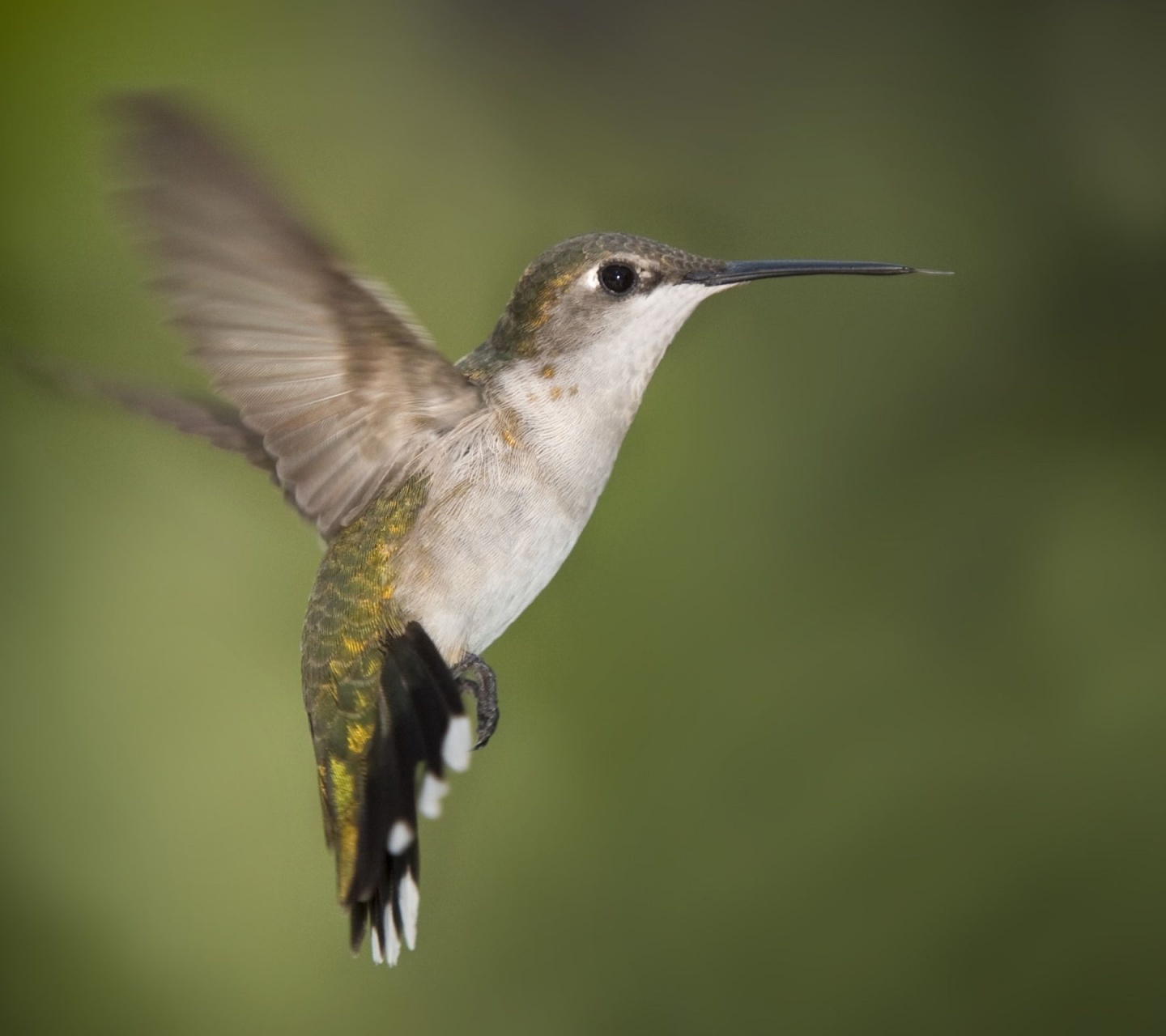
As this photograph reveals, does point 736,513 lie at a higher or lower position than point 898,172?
lower

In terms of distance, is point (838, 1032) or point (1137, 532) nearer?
point (838, 1032)

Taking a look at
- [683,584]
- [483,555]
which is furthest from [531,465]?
[683,584]

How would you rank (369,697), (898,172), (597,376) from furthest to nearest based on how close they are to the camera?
(898,172), (369,697), (597,376)

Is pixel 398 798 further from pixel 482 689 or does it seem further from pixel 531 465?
pixel 531 465

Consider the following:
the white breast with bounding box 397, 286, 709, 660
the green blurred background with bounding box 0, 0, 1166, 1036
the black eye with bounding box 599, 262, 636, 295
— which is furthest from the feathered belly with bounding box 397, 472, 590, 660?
the green blurred background with bounding box 0, 0, 1166, 1036

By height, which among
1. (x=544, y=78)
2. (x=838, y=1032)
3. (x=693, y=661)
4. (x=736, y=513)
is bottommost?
(x=838, y=1032)

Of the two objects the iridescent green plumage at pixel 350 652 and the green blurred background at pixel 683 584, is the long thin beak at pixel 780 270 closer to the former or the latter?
the iridescent green plumage at pixel 350 652

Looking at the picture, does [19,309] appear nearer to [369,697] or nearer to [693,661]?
[693,661]

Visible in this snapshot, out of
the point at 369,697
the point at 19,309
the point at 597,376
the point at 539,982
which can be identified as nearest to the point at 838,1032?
the point at 539,982
